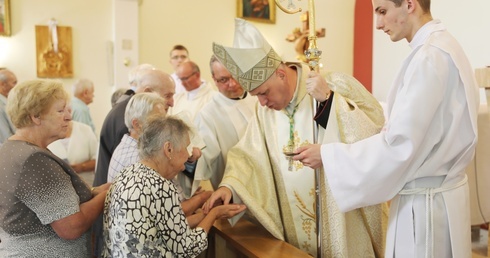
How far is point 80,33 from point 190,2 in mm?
1895

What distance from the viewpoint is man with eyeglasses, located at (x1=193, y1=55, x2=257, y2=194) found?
300 cm

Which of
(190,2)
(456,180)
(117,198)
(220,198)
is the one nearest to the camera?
(456,180)

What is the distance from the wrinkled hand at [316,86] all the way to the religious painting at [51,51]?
5.83 meters

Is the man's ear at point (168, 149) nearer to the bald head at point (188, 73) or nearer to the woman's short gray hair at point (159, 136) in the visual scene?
the woman's short gray hair at point (159, 136)

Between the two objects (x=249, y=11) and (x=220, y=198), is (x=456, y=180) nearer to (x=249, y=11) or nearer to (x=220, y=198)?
Answer: (x=220, y=198)

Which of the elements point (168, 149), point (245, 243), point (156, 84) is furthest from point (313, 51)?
point (156, 84)

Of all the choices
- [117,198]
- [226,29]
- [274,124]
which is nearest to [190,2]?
[226,29]

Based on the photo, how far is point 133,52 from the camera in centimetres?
759

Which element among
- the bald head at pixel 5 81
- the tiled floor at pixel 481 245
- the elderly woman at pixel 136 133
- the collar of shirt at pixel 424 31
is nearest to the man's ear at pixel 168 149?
the elderly woman at pixel 136 133

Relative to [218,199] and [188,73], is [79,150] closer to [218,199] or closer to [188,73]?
[188,73]

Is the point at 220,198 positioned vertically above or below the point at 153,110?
below

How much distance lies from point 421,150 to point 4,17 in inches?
259

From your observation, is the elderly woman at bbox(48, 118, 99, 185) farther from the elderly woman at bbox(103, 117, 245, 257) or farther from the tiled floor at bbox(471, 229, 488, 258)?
the tiled floor at bbox(471, 229, 488, 258)

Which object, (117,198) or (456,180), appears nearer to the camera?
(456,180)
